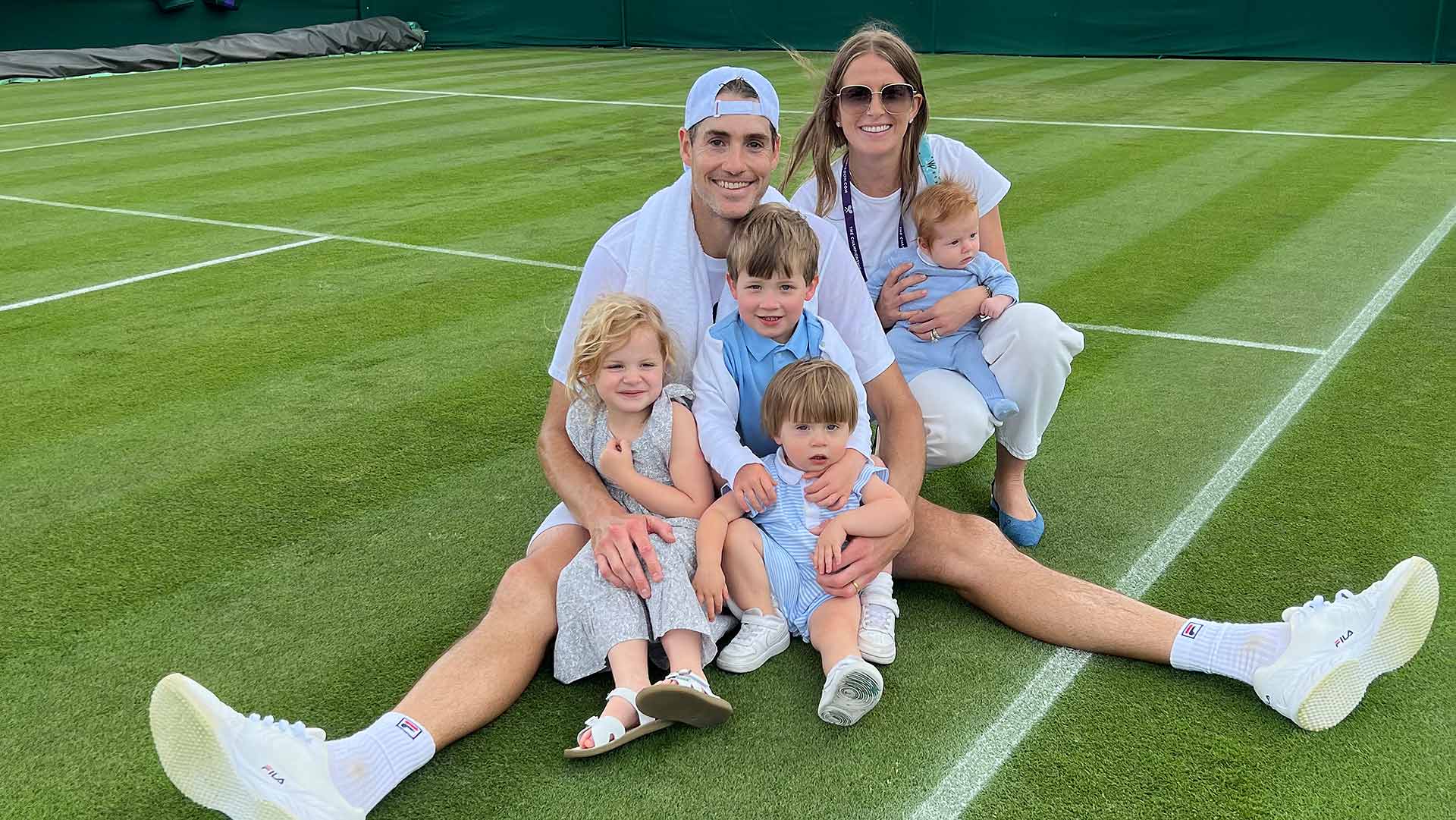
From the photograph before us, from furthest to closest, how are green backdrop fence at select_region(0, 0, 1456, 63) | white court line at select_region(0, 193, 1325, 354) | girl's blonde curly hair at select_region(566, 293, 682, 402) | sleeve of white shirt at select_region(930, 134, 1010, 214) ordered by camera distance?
green backdrop fence at select_region(0, 0, 1456, 63), white court line at select_region(0, 193, 1325, 354), sleeve of white shirt at select_region(930, 134, 1010, 214), girl's blonde curly hair at select_region(566, 293, 682, 402)

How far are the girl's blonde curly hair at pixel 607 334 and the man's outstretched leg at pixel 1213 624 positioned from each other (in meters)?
1.00

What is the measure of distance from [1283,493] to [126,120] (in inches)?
620

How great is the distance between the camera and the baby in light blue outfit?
4.35m

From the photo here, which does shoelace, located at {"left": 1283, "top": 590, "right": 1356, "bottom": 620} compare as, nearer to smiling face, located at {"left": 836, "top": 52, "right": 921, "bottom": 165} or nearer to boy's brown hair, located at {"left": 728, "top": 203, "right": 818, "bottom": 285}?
boy's brown hair, located at {"left": 728, "top": 203, "right": 818, "bottom": 285}

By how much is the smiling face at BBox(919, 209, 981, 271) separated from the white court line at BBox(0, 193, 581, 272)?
417 cm

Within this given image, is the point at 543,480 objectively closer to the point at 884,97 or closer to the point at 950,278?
the point at 950,278

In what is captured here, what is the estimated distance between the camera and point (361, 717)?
11.1 ft

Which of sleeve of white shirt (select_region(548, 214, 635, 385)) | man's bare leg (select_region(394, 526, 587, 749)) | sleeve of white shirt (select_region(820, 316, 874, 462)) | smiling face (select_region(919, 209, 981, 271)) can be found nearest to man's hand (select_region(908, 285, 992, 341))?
smiling face (select_region(919, 209, 981, 271))

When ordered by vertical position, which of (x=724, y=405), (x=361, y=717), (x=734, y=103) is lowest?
(x=361, y=717)

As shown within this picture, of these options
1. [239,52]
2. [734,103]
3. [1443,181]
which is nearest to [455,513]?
[734,103]

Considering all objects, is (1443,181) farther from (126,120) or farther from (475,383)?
(126,120)

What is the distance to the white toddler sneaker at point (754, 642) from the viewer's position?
350 centimetres

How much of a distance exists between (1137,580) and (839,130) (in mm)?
1894

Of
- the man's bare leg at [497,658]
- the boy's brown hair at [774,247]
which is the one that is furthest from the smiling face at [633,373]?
the man's bare leg at [497,658]
